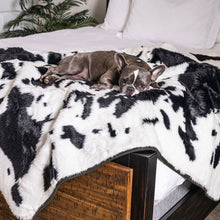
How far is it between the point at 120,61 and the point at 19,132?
493 millimetres

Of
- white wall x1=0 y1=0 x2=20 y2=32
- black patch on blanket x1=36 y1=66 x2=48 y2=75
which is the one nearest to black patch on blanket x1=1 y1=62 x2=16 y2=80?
black patch on blanket x1=36 y1=66 x2=48 y2=75

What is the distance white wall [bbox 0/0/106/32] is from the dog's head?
225 cm

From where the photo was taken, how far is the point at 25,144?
4.00ft

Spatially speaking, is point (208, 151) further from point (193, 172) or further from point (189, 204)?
point (189, 204)

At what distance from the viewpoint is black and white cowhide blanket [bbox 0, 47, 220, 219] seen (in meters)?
1.11

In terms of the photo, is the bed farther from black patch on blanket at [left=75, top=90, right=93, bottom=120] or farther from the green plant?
the green plant

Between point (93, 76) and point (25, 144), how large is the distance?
1.73 feet

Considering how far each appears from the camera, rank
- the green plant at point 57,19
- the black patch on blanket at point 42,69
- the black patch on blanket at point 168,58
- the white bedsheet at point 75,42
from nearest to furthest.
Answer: the black patch on blanket at point 42,69 < the black patch on blanket at point 168,58 < the white bedsheet at point 75,42 < the green plant at point 57,19

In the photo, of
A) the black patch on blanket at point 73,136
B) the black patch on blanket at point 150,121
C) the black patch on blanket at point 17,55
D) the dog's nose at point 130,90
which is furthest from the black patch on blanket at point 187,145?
the black patch on blanket at point 17,55

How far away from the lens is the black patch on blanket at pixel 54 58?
1.74 meters

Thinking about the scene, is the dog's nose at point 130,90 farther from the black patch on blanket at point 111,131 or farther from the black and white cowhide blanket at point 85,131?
the black patch on blanket at point 111,131

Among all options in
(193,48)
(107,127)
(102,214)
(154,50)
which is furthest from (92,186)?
(193,48)

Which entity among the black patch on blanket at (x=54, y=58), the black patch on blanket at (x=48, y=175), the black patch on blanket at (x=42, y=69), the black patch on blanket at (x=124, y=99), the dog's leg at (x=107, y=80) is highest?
the black patch on blanket at (x=124, y=99)

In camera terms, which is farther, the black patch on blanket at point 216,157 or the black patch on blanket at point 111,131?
the black patch on blanket at point 216,157
